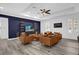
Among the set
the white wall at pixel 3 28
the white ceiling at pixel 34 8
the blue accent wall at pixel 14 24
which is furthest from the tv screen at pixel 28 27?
the white wall at pixel 3 28

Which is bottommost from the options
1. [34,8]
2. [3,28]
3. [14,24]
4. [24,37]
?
[24,37]

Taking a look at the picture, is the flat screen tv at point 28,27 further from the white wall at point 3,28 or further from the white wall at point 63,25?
the white wall at point 3,28

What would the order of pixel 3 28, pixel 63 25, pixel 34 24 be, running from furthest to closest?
pixel 63 25 → pixel 34 24 → pixel 3 28

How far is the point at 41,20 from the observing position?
2381mm

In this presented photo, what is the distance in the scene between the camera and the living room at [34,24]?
2.14 meters

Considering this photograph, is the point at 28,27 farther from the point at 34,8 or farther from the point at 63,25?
the point at 63,25

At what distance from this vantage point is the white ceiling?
2117 millimetres

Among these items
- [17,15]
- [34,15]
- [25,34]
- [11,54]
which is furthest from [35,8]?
[11,54]

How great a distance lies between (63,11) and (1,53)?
2179mm

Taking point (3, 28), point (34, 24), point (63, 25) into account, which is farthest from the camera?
point (63, 25)

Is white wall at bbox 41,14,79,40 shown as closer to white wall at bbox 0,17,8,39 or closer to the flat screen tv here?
the flat screen tv

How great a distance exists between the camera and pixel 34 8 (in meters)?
2.24

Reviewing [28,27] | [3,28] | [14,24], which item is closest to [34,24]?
[28,27]

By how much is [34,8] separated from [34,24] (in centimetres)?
47
